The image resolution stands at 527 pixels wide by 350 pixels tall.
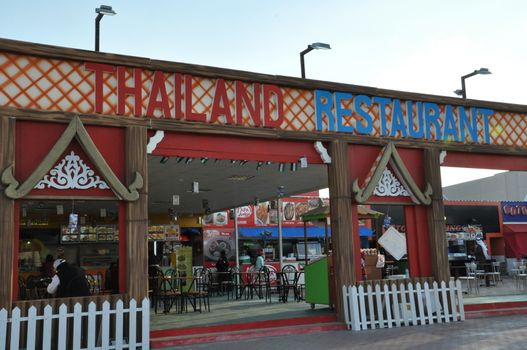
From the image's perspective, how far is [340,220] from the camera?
9672 mm

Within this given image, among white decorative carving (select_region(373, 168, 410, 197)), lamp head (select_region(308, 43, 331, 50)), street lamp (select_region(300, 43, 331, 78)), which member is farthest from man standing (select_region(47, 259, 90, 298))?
lamp head (select_region(308, 43, 331, 50))

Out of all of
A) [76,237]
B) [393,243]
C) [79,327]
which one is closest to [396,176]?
[393,243]

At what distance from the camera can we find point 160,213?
2194cm

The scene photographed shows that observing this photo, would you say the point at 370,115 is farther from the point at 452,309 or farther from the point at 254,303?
the point at 254,303

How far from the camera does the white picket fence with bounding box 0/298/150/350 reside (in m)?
7.09

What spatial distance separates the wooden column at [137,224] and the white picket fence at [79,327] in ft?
0.94

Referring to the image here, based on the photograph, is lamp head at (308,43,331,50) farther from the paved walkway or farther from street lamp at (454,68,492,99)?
the paved walkway

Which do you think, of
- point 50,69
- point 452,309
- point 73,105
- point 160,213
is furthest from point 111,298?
point 160,213

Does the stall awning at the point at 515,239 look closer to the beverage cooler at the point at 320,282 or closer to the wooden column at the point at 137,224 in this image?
the beverage cooler at the point at 320,282

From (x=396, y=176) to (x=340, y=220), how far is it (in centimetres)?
162

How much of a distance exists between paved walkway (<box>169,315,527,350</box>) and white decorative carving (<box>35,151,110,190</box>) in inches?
111

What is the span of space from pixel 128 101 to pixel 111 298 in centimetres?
298

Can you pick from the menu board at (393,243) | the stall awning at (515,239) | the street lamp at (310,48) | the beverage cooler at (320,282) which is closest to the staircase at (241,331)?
the beverage cooler at (320,282)

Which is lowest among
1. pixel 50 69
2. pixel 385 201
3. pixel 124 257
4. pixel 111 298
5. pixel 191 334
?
pixel 191 334
